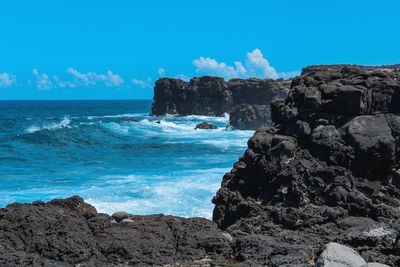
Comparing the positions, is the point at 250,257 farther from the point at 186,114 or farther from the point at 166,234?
the point at 186,114

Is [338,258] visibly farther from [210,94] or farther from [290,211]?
[210,94]

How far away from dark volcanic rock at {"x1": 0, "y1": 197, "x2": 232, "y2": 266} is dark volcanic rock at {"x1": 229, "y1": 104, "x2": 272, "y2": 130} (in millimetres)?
50001

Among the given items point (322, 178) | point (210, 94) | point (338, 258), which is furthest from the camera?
point (210, 94)

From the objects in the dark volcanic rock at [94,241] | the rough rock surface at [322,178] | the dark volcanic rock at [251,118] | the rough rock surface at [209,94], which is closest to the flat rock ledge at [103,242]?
the dark volcanic rock at [94,241]

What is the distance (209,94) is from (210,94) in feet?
0.58

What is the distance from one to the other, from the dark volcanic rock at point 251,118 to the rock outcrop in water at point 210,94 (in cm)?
3003

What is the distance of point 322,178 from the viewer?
35.6ft

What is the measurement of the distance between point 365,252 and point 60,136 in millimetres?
42296

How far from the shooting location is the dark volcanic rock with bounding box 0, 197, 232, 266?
28.4ft

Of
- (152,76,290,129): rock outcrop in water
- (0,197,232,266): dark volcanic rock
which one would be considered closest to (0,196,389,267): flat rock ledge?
(0,197,232,266): dark volcanic rock

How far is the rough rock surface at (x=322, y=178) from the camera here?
9.33 meters

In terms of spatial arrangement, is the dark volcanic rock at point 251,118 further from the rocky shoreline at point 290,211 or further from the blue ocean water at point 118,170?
the rocky shoreline at point 290,211

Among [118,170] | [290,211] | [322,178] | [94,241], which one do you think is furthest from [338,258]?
[118,170]

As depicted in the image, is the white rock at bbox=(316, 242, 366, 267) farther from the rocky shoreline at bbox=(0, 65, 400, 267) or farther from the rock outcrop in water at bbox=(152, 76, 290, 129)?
the rock outcrop in water at bbox=(152, 76, 290, 129)
